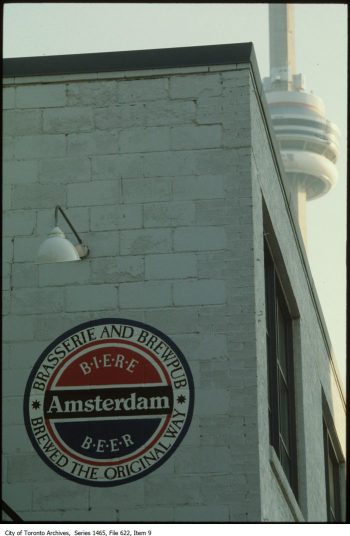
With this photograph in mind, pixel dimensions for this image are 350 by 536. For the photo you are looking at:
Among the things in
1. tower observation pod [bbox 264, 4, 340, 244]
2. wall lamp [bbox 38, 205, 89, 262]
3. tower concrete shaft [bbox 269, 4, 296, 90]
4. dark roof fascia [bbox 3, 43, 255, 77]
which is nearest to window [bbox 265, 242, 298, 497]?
dark roof fascia [bbox 3, 43, 255, 77]

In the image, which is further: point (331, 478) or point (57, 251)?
point (331, 478)

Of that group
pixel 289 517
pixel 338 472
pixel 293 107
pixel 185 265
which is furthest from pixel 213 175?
pixel 293 107

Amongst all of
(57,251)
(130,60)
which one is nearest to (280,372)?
(130,60)

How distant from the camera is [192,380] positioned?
13734 millimetres

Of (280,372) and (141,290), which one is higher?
(141,290)

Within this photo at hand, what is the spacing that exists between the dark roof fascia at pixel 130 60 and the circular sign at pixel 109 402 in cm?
317

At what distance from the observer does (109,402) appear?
13812 mm

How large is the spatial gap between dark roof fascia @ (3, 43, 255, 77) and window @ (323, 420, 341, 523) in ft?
30.7

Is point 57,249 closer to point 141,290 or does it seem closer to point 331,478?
point 141,290

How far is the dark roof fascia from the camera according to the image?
596 inches

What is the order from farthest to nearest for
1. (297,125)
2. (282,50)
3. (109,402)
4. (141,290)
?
(282,50)
(297,125)
(141,290)
(109,402)

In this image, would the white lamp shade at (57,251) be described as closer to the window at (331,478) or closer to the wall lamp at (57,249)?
the wall lamp at (57,249)

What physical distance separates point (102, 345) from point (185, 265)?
1271 millimetres

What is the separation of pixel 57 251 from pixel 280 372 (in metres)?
5.29
